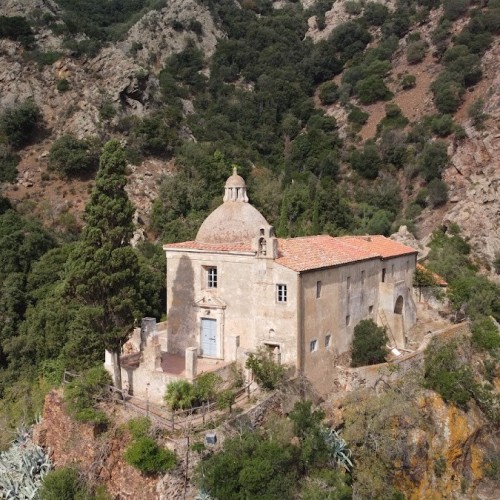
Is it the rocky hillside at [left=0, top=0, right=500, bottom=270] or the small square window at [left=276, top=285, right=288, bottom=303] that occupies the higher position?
the rocky hillside at [left=0, top=0, right=500, bottom=270]

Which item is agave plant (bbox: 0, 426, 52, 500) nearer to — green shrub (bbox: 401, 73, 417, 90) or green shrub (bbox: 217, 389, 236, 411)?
green shrub (bbox: 217, 389, 236, 411)

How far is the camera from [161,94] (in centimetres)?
7512

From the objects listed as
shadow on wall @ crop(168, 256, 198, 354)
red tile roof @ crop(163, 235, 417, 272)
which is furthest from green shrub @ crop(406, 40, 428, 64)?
shadow on wall @ crop(168, 256, 198, 354)

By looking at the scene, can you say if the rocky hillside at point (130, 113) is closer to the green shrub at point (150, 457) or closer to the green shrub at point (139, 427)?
the green shrub at point (139, 427)

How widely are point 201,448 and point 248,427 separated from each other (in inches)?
84.9

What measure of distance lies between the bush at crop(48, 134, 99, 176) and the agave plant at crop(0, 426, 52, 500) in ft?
124

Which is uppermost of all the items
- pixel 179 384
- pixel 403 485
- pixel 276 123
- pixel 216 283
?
pixel 276 123

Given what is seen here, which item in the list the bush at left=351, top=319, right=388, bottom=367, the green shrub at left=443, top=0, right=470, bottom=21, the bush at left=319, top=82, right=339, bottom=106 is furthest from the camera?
the bush at left=319, top=82, right=339, bottom=106

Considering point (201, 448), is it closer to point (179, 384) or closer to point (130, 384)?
point (179, 384)

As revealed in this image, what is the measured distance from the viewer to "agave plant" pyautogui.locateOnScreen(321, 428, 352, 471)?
22.8 metres

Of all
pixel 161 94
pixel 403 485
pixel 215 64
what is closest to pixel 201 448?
pixel 403 485

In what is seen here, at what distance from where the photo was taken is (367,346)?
2938 centimetres

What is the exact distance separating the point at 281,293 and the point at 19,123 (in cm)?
4547

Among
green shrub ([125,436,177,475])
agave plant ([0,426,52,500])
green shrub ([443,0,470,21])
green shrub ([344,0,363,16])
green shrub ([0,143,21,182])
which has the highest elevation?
green shrub ([344,0,363,16])
